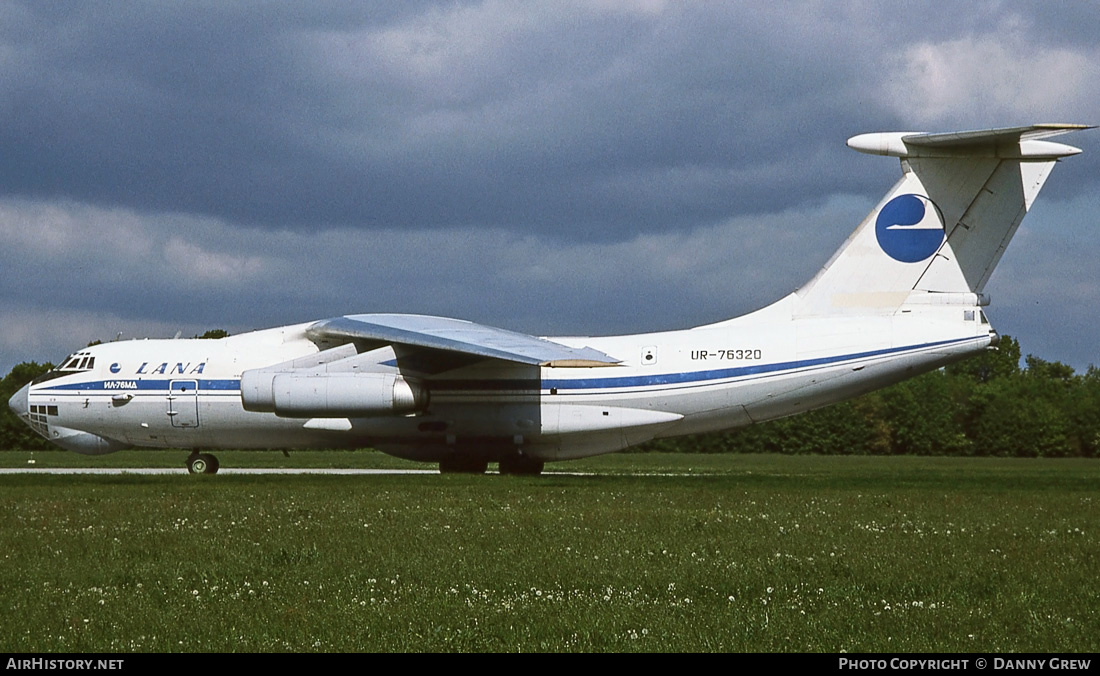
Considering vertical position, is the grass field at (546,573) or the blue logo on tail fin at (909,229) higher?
the blue logo on tail fin at (909,229)

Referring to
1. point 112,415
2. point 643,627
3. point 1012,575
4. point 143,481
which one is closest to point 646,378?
point 143,481

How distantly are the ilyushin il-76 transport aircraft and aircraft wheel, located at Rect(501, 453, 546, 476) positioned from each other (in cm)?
3

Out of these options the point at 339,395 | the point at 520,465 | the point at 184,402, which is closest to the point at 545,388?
the point at 520,465

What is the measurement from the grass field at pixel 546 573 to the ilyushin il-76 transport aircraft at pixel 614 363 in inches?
231

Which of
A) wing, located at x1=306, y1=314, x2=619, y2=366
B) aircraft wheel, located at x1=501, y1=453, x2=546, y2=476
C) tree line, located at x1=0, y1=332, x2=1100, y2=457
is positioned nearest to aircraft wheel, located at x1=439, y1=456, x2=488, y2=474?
aircraft wheel, located at x1=501, y1=453, x2=546, y2=476

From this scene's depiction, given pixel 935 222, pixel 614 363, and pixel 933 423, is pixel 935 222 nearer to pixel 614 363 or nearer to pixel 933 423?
pixel 614 363

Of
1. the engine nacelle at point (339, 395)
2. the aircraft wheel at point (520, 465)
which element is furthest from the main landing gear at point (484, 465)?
the engine nacelle at point (339, 395)

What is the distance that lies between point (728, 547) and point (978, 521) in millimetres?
4055

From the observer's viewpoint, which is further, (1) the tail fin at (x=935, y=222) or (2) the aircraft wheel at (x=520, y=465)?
(2) the aircraft wheel at (x=520, y=465)

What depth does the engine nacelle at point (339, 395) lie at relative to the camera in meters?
22.8

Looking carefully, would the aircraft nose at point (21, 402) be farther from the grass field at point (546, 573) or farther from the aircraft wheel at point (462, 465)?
the grass field at point (546, 573)

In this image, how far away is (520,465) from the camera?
82.9 ft

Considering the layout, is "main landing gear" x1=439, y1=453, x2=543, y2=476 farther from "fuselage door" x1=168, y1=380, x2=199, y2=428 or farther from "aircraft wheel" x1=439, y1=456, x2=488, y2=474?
"fuselage door" x1=168, y1=380, x2=199, y2=428
